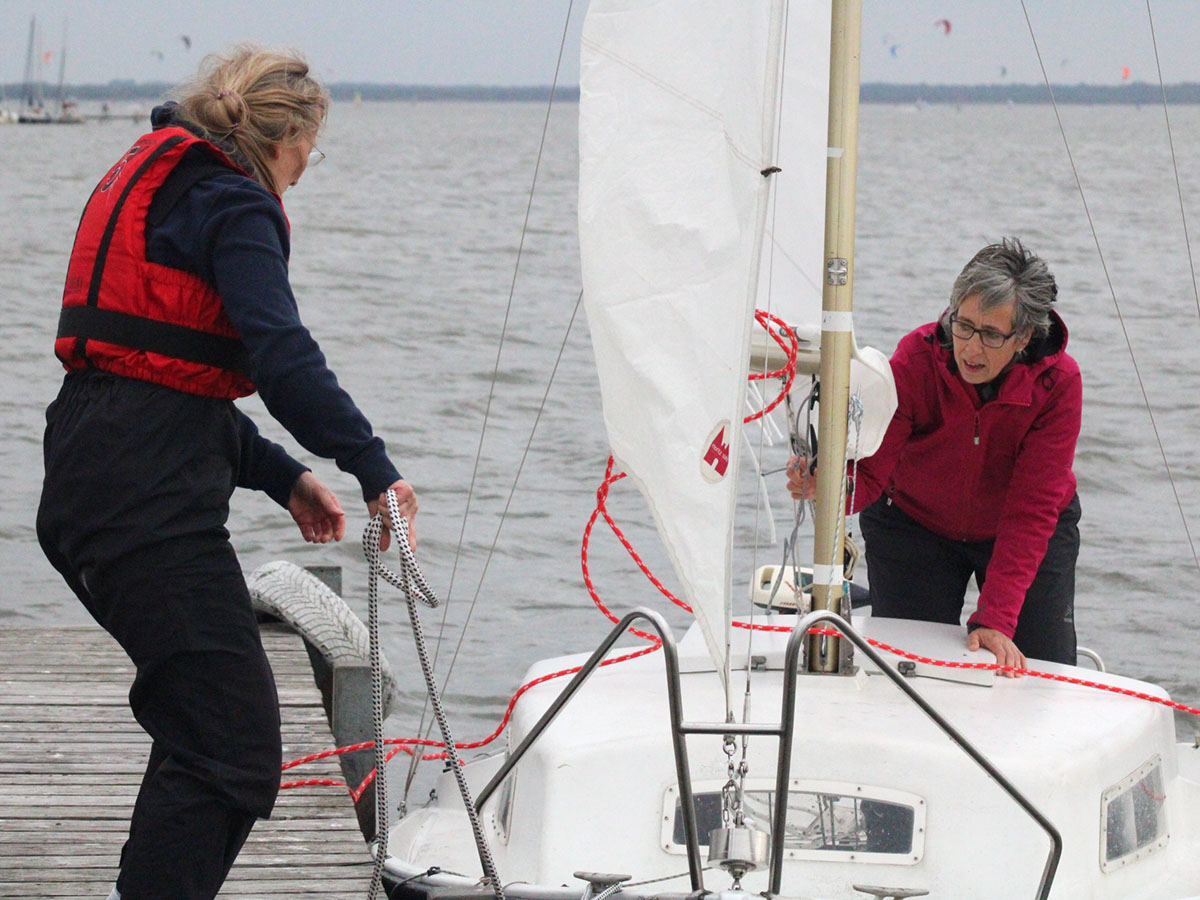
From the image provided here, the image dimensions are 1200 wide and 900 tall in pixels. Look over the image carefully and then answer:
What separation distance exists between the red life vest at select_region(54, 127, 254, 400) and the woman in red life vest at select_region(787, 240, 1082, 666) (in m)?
1.68

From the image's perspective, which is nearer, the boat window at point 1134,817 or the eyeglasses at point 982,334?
the boat window at point 1134,817

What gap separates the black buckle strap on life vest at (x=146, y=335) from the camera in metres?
2.36

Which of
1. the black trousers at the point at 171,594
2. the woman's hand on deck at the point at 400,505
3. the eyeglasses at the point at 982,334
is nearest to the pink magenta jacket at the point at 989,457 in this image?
the eyeglasses at the point at 982,334

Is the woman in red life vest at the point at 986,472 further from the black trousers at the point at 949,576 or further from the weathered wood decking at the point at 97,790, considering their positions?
the weathered wood decking at the point at 97,790

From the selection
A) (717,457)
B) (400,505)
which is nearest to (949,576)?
(717,457)

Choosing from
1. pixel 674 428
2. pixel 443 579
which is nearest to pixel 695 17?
pixel 674 428

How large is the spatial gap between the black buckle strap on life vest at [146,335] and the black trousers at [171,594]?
6 centimetres

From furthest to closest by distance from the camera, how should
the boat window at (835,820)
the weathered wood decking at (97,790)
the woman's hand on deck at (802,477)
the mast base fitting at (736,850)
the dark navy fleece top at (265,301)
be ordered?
A: the woman's hand on deck at (802,477) < the weathered wood decking at (97,790) < the boat window at (835,820) < the mast base fitting at (736,850) < the dark navy fleece top at (265,301)

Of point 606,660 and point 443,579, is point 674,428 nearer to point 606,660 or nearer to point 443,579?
point 606,660

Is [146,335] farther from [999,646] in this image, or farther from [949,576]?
[949,576]

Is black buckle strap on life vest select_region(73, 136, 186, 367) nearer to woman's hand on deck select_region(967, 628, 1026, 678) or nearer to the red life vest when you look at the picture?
the red life vest

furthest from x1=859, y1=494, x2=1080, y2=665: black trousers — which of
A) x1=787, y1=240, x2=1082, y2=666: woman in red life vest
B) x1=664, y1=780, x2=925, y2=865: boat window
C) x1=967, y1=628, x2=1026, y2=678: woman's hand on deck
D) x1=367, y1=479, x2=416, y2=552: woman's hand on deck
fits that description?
x1=367, y1=479, x2=416, y2=552: woman's hand on deck

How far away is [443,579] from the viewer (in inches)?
328

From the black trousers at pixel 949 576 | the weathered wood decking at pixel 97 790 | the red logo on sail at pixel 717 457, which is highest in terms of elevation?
the red logo on sail at pixel 717 457
